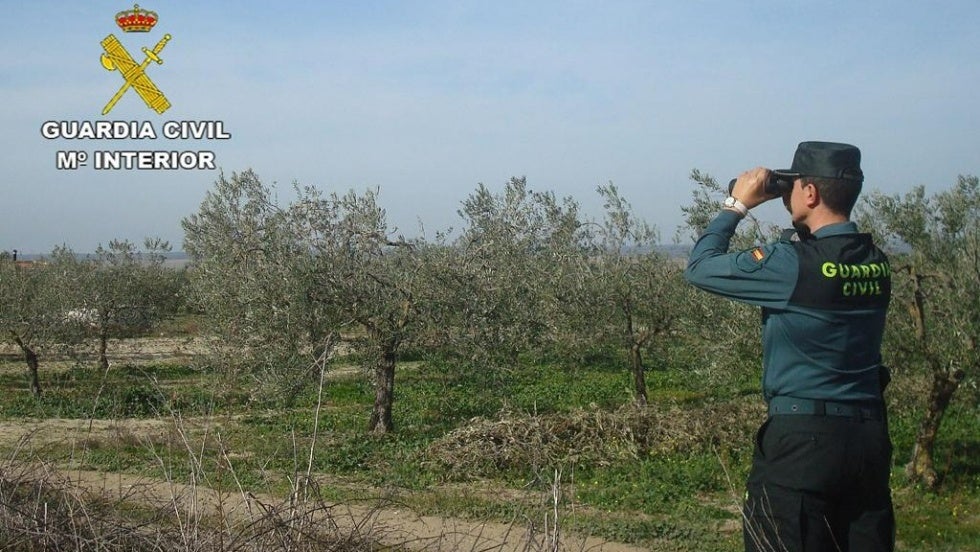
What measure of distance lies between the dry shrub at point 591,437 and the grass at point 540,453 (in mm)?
19

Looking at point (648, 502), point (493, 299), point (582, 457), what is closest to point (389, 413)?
point (493, 299)

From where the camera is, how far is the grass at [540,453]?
24.8 feet

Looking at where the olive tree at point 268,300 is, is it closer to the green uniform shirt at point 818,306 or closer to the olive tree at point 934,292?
the olive tree at point 934,292

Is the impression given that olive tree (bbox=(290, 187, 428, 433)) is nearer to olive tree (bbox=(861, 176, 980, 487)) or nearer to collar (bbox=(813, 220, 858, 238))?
olive tree (bbox=(861, 176, 980, 487))

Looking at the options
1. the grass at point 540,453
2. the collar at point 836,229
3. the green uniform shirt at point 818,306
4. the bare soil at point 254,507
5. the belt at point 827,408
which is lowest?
the grass at point 540,453

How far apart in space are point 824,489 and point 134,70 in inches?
567

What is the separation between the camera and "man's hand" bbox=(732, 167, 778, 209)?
2.95 m

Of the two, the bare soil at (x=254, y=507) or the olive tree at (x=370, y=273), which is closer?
the bare soil at (x=254, y=507)

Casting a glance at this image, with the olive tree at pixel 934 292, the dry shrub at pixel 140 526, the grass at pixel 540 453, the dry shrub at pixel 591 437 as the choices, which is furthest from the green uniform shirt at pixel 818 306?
the dry shrub at pixel 591 437

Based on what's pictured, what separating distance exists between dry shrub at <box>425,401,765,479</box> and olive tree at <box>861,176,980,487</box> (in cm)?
253

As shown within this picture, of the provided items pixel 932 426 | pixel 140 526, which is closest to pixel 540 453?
pixel 932 426

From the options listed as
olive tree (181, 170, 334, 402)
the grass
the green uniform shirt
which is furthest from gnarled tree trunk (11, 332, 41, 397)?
the green uniform shirt

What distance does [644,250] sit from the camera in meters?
15.9

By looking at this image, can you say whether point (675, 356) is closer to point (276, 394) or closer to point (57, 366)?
point (276, 394)
